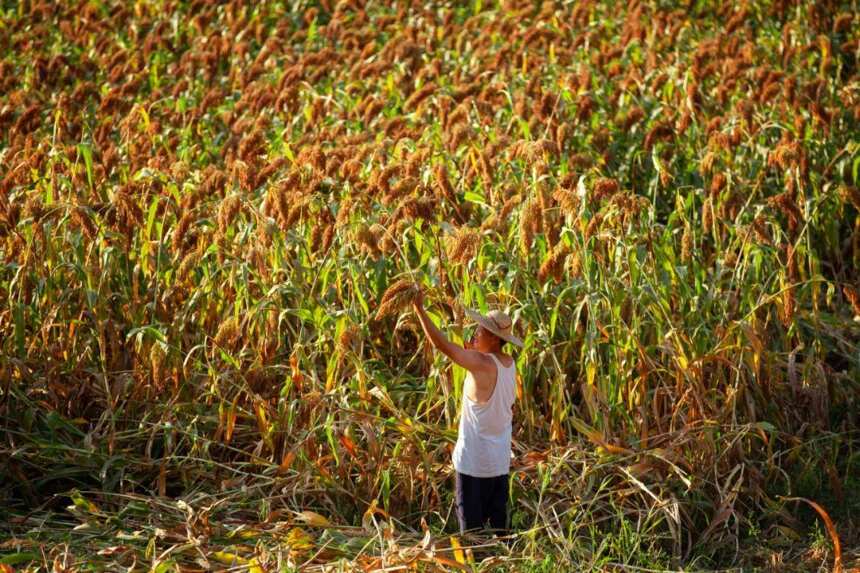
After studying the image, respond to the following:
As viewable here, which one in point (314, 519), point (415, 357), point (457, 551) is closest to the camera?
point (457, 551)

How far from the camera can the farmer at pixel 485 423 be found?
4.47 metres

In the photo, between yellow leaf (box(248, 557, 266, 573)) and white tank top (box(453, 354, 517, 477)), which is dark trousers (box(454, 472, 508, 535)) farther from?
yellow leaf (box(248, 557, 266, 573))

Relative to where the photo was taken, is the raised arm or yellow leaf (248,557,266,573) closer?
yellow leaf (248,557,266,573)

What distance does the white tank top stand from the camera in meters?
4.52

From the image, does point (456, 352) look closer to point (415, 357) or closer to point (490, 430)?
point (490, 430)

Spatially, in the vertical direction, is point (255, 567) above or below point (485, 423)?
below

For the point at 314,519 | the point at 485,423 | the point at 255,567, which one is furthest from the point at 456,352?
the point at 255,567

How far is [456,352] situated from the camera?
14.5ft

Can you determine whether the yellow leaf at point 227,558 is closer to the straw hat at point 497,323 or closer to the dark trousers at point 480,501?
the dark trousers at point 480,501

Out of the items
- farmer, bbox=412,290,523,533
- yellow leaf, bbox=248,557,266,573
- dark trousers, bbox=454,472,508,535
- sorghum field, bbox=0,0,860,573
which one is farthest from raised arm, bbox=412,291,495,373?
yellow leaf, bbox=248,557,266,573

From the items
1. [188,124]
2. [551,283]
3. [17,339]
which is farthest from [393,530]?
[188,124]

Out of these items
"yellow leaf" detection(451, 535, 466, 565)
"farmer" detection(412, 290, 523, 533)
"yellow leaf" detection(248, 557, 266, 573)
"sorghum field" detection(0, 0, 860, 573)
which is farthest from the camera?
"sorghum field" detection(0, 0, 860, 573)

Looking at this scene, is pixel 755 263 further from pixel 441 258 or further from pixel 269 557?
pixel 269 557

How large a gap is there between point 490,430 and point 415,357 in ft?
3.01
